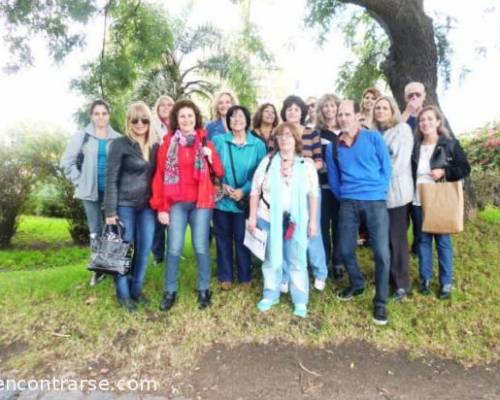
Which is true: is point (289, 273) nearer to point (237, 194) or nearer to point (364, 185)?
point (237, 194)

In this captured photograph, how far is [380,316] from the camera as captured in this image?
4203 mm

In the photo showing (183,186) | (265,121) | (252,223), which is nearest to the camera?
(183,186)

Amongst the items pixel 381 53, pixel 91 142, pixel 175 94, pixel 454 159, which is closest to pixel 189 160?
pixel 91 142

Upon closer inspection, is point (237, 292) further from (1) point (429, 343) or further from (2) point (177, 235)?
(1) point (429, 343)

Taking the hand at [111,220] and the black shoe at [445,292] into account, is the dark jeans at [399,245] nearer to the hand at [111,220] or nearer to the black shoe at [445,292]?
the black shoe at [445,292]

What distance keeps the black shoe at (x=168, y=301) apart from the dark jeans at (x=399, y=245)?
2321 millimetres

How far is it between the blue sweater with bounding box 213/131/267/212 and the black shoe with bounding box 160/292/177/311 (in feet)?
3.46

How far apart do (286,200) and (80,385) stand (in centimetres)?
239

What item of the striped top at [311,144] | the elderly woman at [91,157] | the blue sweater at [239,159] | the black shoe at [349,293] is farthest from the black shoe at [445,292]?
the elderly woman at [91,157]

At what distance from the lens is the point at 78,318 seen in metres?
4.44

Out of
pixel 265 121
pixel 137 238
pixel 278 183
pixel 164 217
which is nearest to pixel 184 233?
pixel 164 217

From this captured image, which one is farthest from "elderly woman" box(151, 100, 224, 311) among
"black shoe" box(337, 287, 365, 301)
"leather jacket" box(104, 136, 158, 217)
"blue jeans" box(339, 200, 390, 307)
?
"black shoe" box(337, 287, 365, 301)

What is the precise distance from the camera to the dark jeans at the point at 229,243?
15.1 feet

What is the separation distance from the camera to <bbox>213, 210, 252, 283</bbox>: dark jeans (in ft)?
15.1
